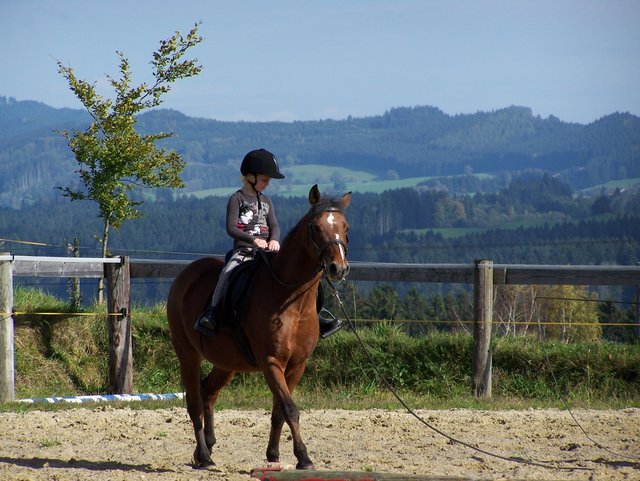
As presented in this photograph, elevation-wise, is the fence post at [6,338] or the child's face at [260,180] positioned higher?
the child's face at [260,180]

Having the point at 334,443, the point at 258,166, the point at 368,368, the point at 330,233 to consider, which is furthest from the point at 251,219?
the point at 368,368

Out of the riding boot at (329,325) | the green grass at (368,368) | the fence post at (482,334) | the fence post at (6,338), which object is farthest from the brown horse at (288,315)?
the fence post at (482,334)

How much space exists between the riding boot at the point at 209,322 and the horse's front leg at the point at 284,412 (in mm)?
677

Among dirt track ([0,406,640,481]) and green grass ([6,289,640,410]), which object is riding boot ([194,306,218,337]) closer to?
dirt track ([0,406,640,481])

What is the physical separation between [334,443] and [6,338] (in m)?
4.44

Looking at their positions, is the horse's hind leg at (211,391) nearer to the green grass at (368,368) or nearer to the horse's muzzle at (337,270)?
the horse's muzzle at (337,270)

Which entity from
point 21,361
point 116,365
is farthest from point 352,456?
point 21,361

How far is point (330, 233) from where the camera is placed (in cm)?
688

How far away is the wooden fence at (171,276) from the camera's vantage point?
36.5ft

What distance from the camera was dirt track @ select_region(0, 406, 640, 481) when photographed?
760cm

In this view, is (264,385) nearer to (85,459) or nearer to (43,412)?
(43,412)

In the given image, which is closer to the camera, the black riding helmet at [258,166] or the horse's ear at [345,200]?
the horse's ear at [345,200]

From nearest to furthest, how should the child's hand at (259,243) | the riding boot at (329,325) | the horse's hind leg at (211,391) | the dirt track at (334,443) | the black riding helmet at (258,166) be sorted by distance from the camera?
1. the dirt track at (334,443)
2. the child's hand at (259,243)
3. the riding boot at (329,325)
4. the black riding helmet at (258,166)
5. the horse's hind leg at (211,391)

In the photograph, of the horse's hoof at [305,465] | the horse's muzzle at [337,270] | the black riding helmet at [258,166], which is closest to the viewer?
Answer: the horse's muzzle at [337,270]
